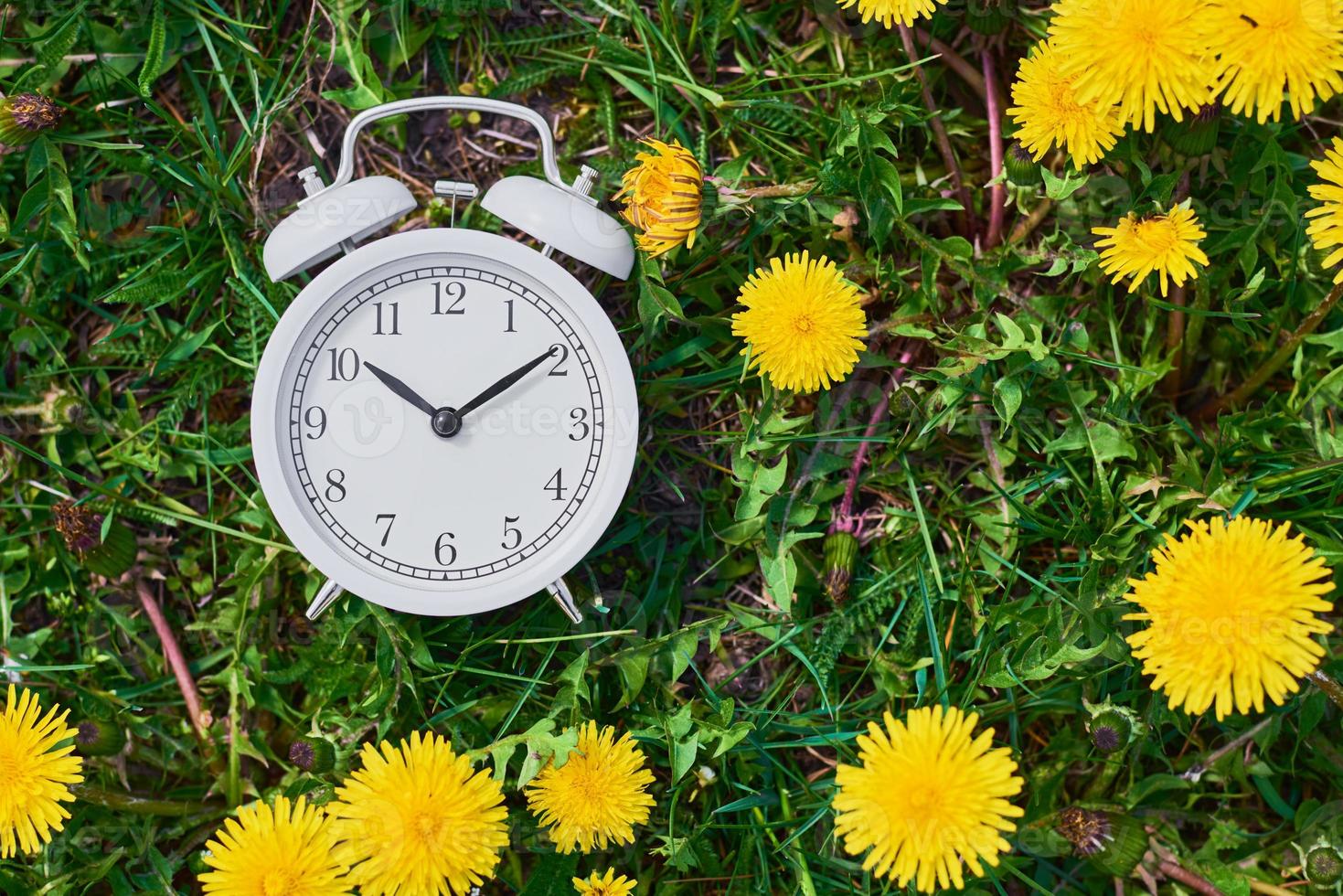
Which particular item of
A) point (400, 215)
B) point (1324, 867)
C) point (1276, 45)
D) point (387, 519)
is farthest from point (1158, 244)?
point (387, 519)

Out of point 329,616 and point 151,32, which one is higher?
point 151,32

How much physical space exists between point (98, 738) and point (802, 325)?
1604 millimetres

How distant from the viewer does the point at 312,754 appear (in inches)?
77.9

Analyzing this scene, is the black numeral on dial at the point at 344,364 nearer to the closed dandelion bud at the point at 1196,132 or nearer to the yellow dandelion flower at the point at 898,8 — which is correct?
the yellow dandelion flower at the point at 898,8

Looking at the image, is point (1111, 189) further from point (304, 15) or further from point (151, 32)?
point (151, 32)

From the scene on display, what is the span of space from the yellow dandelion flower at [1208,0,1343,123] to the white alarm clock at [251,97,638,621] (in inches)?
43.0

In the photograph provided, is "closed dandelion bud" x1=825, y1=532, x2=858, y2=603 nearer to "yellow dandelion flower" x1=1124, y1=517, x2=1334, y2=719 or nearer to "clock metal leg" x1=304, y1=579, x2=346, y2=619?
"yellow dandelion flower" x1=1124, y1=517, x2=1334, y2=719

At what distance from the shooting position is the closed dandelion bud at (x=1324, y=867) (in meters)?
1.90

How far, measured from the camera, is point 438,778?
73.2 inches

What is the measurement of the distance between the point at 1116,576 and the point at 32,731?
2049 millimetres

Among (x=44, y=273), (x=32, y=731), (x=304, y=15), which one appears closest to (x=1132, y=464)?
(x=304, y=15)

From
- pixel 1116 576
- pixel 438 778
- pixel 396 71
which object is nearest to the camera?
pixel 438 778

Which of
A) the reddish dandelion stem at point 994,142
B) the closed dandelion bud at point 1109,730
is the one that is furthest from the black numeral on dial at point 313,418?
the closed dandelion bud at point 1109,730

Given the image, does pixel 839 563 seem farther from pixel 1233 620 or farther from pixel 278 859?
pixel 278 859
